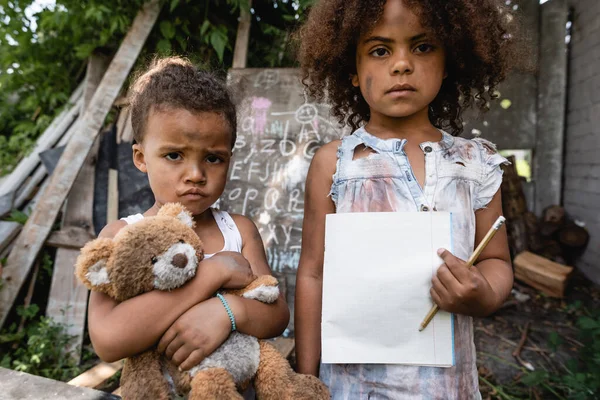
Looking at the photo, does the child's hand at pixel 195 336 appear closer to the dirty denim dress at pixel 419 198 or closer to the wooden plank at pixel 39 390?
the dirty denim dress at pixel 419 198

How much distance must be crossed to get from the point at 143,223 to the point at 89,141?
8.64 ft

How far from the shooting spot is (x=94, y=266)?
2.95 feet

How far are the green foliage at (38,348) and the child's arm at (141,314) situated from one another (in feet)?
7.72

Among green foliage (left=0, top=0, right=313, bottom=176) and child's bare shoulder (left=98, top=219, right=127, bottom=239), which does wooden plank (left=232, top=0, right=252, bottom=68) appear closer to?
green foliage (left=0, top=0, right=313, bottom=176)

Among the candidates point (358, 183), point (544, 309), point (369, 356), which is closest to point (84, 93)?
point (358, 183)

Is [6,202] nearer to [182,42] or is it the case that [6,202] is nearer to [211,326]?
[182,42]

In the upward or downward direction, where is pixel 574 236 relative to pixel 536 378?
upward

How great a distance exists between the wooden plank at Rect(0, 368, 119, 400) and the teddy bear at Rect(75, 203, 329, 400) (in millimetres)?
512

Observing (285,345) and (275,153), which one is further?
(275,153)

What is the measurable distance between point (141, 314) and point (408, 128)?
2.89 feet

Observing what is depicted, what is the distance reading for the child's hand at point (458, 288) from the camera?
100cm

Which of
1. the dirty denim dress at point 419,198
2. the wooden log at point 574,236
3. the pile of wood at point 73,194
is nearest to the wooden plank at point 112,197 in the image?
the pile of wood at point 73,194

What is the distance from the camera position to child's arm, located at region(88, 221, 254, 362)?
91 cm

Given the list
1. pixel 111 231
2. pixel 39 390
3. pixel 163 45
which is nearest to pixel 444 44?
pixel 111 231
